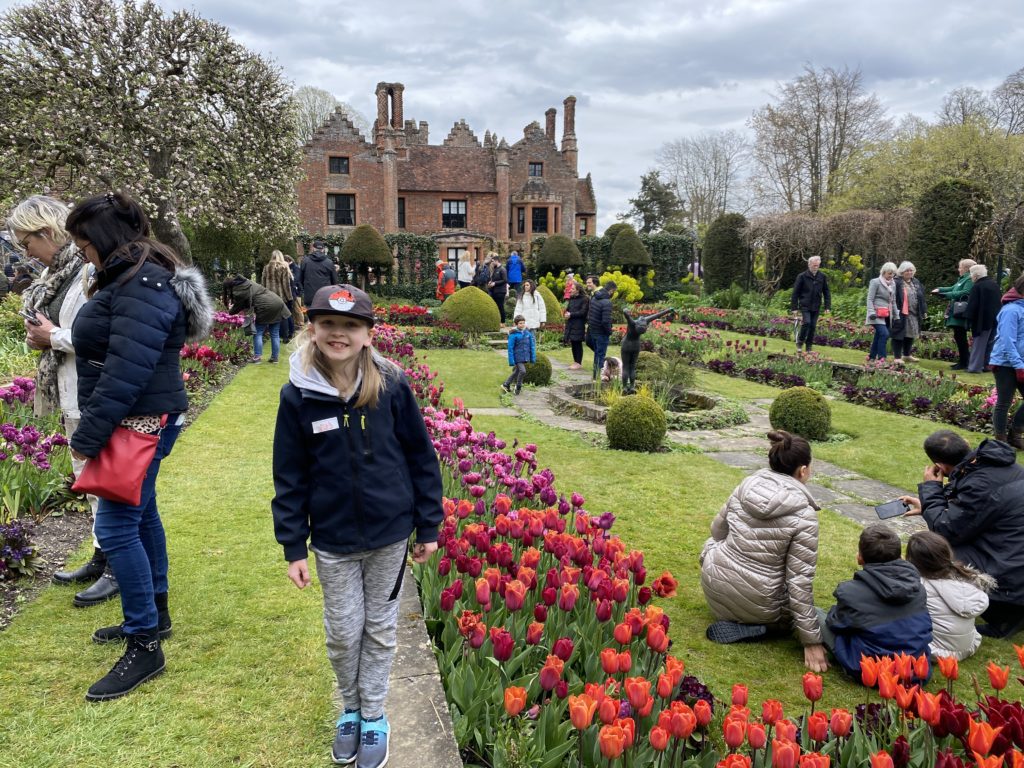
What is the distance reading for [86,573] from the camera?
359 centimetres

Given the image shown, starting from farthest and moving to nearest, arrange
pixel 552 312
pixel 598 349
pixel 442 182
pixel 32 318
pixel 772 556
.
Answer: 1. pixel 442 182
2. pixel 552 312
3. pixel 598 349
4. pixel 772 556
5. pixel 32 318

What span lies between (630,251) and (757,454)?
23354 millimetres

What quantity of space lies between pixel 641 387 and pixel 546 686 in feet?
23.3

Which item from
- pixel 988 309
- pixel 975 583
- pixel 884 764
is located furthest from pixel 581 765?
pixel 988 309

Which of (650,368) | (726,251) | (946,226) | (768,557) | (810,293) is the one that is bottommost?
(768,557)

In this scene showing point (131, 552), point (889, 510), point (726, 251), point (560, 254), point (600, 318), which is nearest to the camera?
point (131, 552)

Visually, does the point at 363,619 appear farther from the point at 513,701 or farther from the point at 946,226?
the point at 946,226

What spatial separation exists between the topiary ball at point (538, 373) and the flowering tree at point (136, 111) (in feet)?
31.0

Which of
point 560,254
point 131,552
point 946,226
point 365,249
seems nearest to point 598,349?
point 131,552

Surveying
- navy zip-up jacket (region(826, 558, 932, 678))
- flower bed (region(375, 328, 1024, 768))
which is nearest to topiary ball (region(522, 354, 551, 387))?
flower bed (region(375, 328, 1024, 768))

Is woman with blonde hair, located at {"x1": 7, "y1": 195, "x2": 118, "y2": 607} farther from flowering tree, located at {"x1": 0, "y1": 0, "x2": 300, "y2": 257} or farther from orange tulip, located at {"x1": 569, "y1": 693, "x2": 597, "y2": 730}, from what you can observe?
flowering tree, located at {"x1": 0, "y1": 0, "x2": 300, "y2": 257}

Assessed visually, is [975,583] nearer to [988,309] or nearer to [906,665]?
[906,665]

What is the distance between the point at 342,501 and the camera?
7.21 ft

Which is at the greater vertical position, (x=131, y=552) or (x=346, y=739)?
(x=131, y=552)
